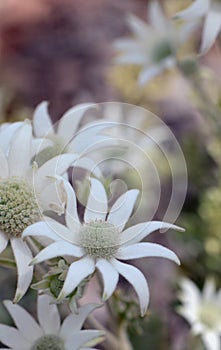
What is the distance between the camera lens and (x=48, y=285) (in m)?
0.92

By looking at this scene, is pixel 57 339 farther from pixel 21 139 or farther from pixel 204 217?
pixel 204 217

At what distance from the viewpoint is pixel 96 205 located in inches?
37.9

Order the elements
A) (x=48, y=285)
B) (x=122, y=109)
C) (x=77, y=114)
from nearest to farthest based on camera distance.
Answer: (x=48, y=285) → (x=77, y=114) → (x=122, y=109)

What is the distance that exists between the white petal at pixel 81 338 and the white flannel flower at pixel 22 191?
0.36 ft

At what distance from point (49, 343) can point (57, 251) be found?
0.18 metres

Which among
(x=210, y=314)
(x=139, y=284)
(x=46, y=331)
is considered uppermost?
(x=139, y=284)

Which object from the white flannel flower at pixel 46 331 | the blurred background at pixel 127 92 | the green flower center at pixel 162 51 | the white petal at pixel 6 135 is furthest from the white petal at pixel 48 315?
the green flower center at pixel 162 51

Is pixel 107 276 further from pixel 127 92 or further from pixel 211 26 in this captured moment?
pixel 127 92

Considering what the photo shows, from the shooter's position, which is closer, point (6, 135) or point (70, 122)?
point (6, 135)

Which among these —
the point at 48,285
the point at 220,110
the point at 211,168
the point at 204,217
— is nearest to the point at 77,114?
the point at 48,285

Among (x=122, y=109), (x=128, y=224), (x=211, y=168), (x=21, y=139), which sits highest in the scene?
(x=21, y=139)

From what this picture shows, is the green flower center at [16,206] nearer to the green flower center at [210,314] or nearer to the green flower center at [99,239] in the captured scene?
the green flower center at [99,239]

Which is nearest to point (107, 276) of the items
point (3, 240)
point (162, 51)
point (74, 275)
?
point (74, 275)

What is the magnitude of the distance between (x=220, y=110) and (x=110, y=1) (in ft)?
5.14
